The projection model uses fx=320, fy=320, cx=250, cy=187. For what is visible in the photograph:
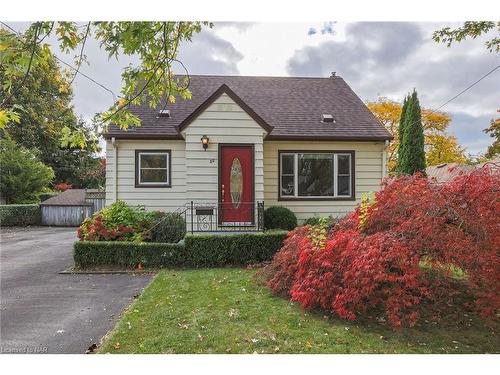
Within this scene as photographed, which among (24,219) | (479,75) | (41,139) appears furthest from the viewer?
(41,139)

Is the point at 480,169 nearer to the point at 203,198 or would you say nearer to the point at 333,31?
the point at 333,31

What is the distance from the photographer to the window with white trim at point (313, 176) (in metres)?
9.34

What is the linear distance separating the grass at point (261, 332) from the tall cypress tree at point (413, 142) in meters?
12.9

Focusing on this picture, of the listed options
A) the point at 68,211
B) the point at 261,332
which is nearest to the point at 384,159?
the point at 261,332

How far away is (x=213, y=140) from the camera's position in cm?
804

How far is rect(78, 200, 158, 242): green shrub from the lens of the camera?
23.5 feet

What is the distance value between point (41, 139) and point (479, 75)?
21.9 m

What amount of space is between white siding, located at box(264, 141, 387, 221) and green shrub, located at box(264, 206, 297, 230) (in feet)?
1.41

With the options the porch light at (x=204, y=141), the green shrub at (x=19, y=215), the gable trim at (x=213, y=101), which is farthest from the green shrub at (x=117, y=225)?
the green shrub at (x=19, y=215)

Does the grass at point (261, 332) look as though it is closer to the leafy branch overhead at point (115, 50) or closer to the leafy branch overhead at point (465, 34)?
the leafy branch overhead at point (115, 50)

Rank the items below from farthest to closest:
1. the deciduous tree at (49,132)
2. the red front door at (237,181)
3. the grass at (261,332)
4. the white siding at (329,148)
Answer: the deciduous tree at (49,132), the white siding at (329,148), the red front door at (237,181), the grass at (261,332)

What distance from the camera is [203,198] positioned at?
8070mm

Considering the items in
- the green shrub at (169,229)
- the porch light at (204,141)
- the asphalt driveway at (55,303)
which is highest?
the porch light at (204,141)

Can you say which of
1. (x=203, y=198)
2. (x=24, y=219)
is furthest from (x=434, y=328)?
(x=24, y=219)
